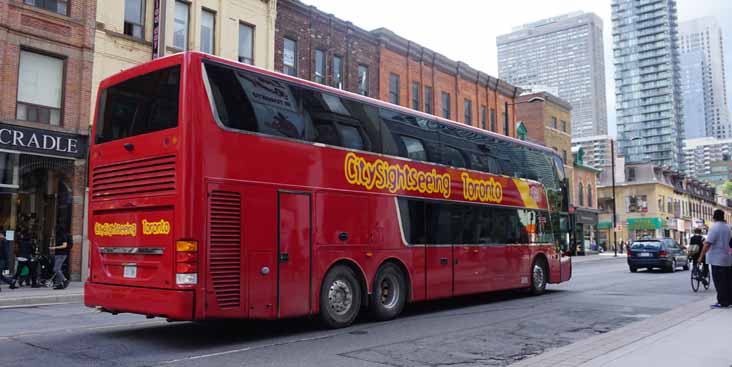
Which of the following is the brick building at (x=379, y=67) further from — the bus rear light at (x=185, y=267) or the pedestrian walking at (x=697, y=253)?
the bus rear light at (x=185, y=267)

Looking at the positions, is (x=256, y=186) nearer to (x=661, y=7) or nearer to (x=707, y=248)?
(x=707, y=248)

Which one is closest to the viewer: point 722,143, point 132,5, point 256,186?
point 256,186

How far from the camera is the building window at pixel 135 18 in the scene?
2231 centimetres

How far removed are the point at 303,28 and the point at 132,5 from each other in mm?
8421

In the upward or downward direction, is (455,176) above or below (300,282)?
above

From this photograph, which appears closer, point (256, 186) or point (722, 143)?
point (256, 186)

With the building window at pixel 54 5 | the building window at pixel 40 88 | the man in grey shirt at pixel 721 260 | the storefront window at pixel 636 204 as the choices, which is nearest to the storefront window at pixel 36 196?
the building window at pixel 40 88

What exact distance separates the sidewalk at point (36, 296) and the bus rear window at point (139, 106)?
7060 millimetres

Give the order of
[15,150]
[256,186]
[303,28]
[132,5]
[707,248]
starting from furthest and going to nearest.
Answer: [303,28]
[132,5]
[15,150]
[707,248]
[256,186]

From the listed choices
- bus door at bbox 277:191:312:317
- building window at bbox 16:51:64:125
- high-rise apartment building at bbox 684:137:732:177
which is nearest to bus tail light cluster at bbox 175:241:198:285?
bus door at bbox 277:191:312:317

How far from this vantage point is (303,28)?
2858 cm

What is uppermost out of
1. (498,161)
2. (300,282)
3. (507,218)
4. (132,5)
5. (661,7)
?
(661,7)

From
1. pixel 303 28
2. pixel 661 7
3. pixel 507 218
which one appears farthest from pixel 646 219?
pixel 661 7

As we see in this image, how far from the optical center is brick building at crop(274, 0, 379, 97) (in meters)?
27.9
